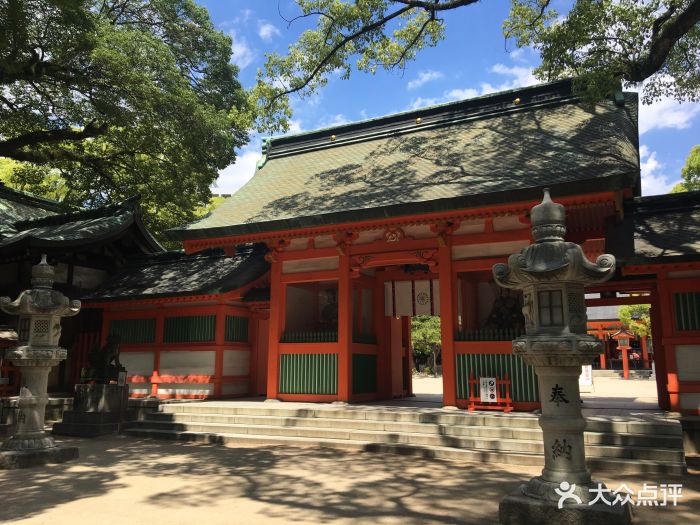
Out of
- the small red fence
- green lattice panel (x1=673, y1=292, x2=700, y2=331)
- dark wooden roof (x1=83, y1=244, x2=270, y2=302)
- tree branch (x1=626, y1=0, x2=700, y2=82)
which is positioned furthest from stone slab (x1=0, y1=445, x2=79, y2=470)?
tree branch (x1=626, y1=0, x2=700, y2=82)

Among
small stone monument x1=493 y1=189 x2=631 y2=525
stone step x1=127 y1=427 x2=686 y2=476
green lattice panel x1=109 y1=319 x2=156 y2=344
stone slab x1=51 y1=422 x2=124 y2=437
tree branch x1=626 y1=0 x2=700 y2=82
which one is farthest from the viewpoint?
green lattice panel x1=109 y1=319 x2=156 y2=344

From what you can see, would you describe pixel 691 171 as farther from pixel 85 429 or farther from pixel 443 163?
pixel 85 429

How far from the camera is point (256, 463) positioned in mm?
8031

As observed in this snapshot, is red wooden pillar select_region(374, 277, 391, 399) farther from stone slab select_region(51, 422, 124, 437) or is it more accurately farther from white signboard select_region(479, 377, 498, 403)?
stone slab select_region(51, 422, 124, 437)

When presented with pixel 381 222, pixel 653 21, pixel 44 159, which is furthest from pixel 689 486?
pixel 44 159

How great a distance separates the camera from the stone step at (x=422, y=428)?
766 centimetres

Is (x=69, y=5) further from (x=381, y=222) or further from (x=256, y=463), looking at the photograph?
(x=256, y=463)

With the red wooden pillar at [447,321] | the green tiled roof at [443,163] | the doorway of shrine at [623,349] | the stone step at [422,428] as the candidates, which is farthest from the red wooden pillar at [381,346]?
the doorway of shrine at [623,349]

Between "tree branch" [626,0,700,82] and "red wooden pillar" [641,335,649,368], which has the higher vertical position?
"tree branch" [626,0,700,82]

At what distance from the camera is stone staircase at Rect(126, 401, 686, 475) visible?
756 centimetres

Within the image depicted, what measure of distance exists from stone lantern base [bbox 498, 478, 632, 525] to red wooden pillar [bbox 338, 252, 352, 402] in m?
6.91

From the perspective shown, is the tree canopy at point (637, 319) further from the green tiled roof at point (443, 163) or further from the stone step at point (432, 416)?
the stone step at point (432, 416)

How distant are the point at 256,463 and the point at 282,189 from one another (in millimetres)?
8435

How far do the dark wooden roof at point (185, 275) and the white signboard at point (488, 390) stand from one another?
269 inches
